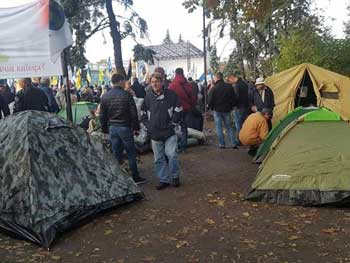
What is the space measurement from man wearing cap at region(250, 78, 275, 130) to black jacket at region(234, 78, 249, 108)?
96 cm

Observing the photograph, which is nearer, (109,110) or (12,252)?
(12,252)

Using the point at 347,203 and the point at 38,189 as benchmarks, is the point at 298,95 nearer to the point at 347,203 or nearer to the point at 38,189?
the point at 347,203

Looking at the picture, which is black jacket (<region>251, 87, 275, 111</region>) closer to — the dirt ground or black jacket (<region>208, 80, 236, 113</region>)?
black jacket (<region>208, 80, 236, 113</region>)

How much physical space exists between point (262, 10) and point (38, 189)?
663 centimetres

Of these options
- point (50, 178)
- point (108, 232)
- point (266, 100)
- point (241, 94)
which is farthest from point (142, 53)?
point (108, 232)

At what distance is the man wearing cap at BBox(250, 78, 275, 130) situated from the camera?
32.7 ft

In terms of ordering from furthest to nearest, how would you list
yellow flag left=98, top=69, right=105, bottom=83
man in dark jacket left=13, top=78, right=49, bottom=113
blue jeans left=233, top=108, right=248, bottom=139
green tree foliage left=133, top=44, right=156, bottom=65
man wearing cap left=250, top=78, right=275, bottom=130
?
1. yellow flag left=98, top=69, right=105, bottom=83
2. green tree foliage left=133, top=44, right=156, bottom=65
3. blue jeans left=233, top=108, right=248, bottom=139
4. man wearing cap left=250, top=78, right=275, bottom=130
5. man in dark jacket left=13, top=78, right=49, bottom=113

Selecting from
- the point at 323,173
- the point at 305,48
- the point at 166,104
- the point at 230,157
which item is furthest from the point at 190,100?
the point at 305,48

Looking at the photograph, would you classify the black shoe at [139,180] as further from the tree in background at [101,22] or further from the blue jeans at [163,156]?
the tree in background at [101,22]

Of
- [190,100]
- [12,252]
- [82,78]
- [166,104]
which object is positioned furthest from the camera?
[82,78]

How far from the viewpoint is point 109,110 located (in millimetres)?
7211

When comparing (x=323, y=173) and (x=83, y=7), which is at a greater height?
(x=83, y=7)

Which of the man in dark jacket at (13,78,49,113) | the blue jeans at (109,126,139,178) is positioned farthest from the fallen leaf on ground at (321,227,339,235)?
the man in dark jacket at (13,78,49,113)

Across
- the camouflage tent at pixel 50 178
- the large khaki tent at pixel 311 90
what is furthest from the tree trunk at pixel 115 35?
the camouflage tent at pixel 50 178
